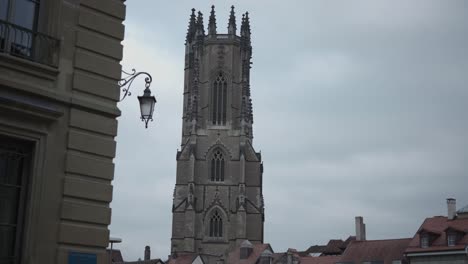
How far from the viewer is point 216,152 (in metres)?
94.4

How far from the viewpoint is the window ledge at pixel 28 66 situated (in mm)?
10711

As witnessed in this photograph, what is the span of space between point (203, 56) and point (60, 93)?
89117 millimetres

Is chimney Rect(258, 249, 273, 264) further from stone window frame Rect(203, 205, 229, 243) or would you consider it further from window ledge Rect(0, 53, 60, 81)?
window ledge Rect(0, 53, 60, 81)

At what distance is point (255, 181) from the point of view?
9306cm

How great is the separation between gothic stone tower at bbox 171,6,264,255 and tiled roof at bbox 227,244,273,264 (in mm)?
3949

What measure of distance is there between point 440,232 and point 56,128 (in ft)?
158

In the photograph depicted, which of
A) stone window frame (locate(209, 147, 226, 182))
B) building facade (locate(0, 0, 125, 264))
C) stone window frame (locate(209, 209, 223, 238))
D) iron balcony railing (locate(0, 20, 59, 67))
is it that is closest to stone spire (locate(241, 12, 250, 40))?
stone window frame (locate(209, 147, 226, 182))

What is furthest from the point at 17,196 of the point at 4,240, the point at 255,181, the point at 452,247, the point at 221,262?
the point at 255,181

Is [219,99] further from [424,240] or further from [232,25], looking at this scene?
[424,240]

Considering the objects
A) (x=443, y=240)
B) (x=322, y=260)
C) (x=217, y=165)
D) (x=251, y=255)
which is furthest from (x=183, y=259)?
(x=443, y=240)

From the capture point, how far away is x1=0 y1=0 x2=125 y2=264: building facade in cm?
1080

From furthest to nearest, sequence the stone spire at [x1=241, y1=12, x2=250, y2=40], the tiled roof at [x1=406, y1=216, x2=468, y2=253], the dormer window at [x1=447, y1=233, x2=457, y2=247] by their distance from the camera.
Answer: the stone spire at [x1=241, y1=12, x2=250, y2=40], the dormer window at [x1=447, y1=233, x2=457, y2=247], the tiled roof at [x1=406, y1=216, x2=468, y2=253]

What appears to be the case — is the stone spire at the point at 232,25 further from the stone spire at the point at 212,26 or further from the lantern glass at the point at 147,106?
the lantern glass at the point at 147,106

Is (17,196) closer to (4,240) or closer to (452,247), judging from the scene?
(4,240)
